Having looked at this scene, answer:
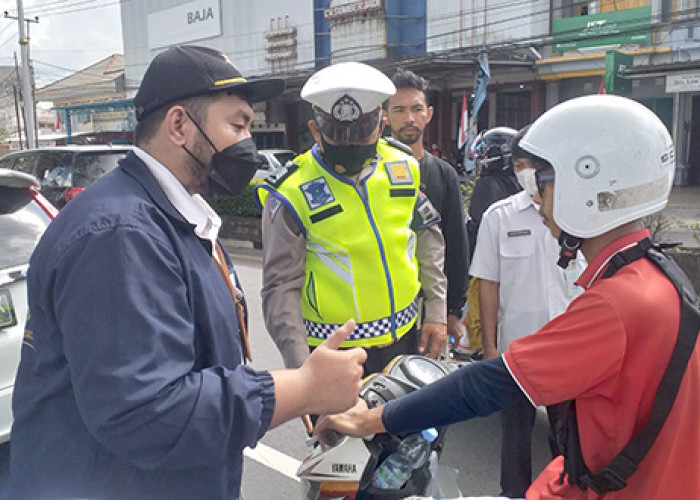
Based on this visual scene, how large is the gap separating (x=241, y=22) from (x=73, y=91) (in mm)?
16644

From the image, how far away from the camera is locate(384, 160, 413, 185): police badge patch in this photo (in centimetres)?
255

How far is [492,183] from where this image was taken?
386cm

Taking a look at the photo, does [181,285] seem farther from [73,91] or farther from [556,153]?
[73,91]

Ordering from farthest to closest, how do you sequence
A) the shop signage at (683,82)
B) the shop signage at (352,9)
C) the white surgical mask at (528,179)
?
the shop signage at (352,9), the shop signage at (683,82), the white surgical mask at (528,179)

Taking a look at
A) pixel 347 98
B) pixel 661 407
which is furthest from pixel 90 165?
pixel 661 407

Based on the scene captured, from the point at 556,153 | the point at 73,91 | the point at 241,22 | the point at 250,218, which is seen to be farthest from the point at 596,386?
the point at 73,91

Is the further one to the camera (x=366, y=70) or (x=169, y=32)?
(x=169, y=32)

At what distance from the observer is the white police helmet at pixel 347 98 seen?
229 centimetres

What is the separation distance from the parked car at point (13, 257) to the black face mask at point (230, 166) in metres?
1.81

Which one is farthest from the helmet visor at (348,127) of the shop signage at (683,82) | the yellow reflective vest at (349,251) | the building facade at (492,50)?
the shop signage at (683,82)

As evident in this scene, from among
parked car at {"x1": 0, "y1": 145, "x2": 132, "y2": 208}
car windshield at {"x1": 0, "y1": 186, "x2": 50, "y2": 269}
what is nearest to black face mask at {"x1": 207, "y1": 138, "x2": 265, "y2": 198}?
car windshield at {"x1": 0, "y1": 186, "x2": 50, "y2": 269}

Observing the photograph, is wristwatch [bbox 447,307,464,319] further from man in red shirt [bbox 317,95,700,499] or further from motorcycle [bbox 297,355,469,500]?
man in red shirt [bbox 317,95,700,499]

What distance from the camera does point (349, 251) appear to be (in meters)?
2.39

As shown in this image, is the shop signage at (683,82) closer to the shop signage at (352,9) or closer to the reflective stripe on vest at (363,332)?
the shop signage at (352,9)
